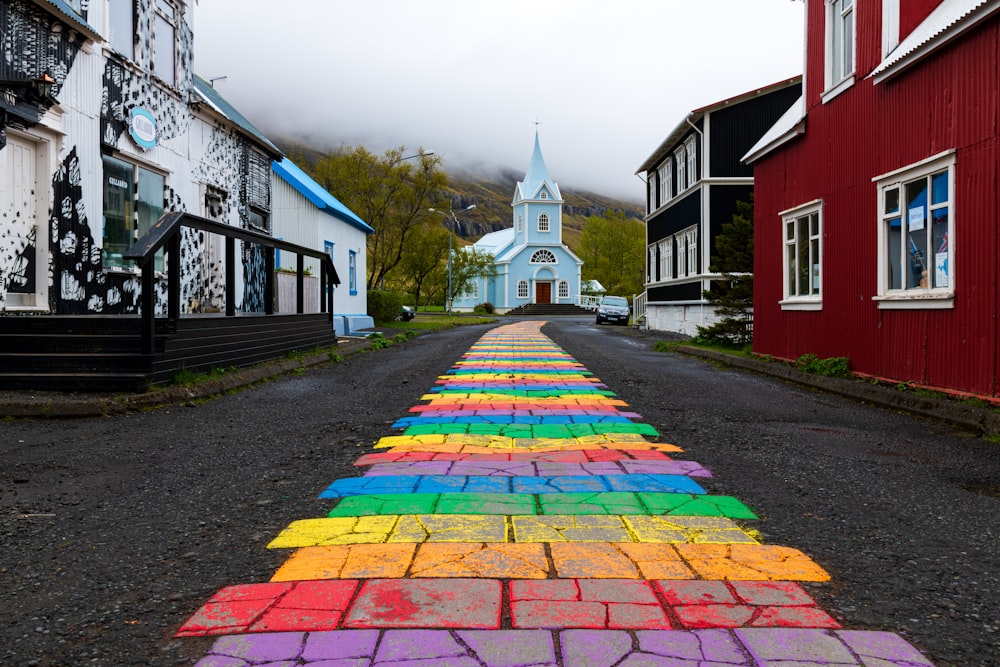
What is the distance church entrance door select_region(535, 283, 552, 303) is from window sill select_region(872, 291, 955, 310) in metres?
63.3

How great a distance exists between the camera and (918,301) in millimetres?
9086

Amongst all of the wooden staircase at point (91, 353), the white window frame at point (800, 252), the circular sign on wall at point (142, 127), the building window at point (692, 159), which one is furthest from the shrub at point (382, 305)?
the wooden staircase at point (91, 353)

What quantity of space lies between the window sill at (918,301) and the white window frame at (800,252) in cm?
217

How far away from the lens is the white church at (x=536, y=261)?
72812 millimetres

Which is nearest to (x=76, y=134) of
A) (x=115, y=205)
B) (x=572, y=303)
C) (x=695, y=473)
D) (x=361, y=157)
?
(x=115, y=205)

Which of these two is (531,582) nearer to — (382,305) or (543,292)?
(382,305)

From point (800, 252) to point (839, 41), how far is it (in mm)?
3465

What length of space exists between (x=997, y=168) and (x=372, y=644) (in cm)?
797

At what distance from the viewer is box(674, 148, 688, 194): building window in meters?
26.1

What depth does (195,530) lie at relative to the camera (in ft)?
12.2

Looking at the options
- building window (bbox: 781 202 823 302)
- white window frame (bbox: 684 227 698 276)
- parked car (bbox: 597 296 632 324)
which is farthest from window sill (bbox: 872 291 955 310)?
parked car (bbox: 597 296 632 324)

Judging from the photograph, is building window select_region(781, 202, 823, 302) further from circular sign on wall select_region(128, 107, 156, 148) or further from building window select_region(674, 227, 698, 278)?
circular sign on wall select_region(128, 107, 156, 148)

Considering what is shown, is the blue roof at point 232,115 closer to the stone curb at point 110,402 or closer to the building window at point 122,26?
the building window at point 122,26

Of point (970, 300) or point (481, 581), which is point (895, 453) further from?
point (481, 581)
